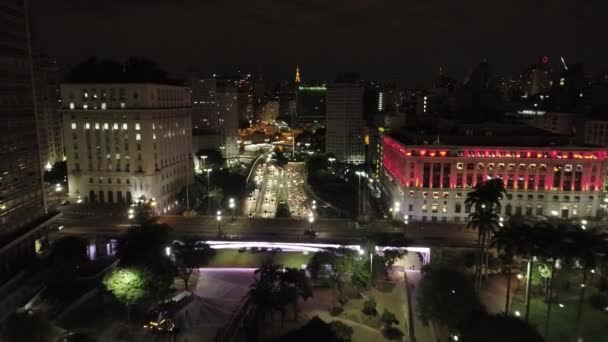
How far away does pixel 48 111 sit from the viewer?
138 m

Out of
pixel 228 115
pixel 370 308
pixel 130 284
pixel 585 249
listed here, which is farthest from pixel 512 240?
pixel 228 115

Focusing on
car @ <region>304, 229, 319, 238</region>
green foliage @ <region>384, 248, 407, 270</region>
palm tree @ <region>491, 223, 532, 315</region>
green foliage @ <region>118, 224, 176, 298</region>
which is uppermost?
palm tree @ <region>491, 223, 532, 315</region>

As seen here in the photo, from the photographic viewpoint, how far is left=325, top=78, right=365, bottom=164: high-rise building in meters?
178

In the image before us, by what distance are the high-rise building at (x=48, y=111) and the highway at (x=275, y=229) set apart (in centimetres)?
6358

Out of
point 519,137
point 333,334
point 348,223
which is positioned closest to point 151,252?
point 333,334

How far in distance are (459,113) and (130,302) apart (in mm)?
98188

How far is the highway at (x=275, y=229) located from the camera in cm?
6975

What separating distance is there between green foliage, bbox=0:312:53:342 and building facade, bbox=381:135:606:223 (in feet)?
204

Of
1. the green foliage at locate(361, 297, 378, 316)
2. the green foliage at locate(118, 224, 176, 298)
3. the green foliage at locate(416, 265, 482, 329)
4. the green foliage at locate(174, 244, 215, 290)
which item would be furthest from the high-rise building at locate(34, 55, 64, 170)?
the green foliage at locate(416, 265, 482, 329)

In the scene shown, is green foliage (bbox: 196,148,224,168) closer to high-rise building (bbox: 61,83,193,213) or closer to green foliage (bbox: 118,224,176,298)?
high-rise building (bbox: 61,83,193,213)

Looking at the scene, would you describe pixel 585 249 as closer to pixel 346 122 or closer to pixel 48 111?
pixel 346 122

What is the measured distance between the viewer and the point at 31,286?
183 ft

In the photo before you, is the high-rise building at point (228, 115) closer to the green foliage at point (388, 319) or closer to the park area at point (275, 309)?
the park area at point (275, 309)

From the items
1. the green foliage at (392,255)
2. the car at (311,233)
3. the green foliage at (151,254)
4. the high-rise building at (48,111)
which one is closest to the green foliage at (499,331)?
the green foliage at (392,255)
